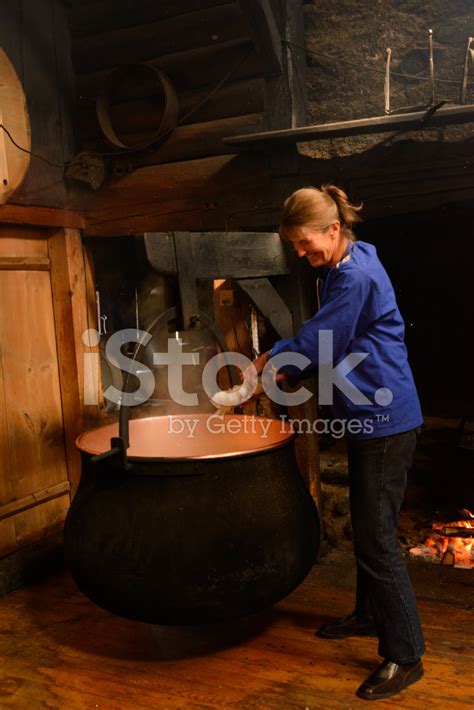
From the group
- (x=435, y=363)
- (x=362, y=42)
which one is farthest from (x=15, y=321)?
(x=435, y=363)

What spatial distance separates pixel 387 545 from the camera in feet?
7.88

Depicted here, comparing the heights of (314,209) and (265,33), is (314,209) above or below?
below

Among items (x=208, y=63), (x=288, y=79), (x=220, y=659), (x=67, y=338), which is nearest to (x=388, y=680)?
(x=220, y=659)

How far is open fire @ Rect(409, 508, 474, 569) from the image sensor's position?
3596 millimetres

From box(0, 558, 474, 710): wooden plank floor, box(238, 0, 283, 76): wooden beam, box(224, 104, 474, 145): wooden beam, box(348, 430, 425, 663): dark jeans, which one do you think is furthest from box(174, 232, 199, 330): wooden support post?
box(0, 558, 474, 710): wooden plank floor

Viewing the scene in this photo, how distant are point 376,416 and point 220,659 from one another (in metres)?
1.25

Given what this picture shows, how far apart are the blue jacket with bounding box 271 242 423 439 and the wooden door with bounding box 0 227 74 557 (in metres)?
1.80

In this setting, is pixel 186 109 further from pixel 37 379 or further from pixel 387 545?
pixel 387 545

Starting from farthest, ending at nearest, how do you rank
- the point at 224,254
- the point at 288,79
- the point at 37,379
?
the point at 37,379 < the point at 288,79 < the point at 224,254

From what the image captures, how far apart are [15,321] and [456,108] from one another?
2.50m

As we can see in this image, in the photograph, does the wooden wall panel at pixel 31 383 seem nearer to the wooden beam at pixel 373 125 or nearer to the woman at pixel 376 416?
the wooden beam at pixel 373 125

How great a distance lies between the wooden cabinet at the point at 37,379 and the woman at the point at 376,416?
176 cm

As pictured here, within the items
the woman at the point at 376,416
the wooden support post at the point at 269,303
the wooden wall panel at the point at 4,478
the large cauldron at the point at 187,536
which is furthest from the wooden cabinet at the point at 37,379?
the woman at the point at 376,416

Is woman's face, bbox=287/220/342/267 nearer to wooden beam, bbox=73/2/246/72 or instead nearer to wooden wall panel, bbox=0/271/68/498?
wooden beam, bbox=73/2/246/72
